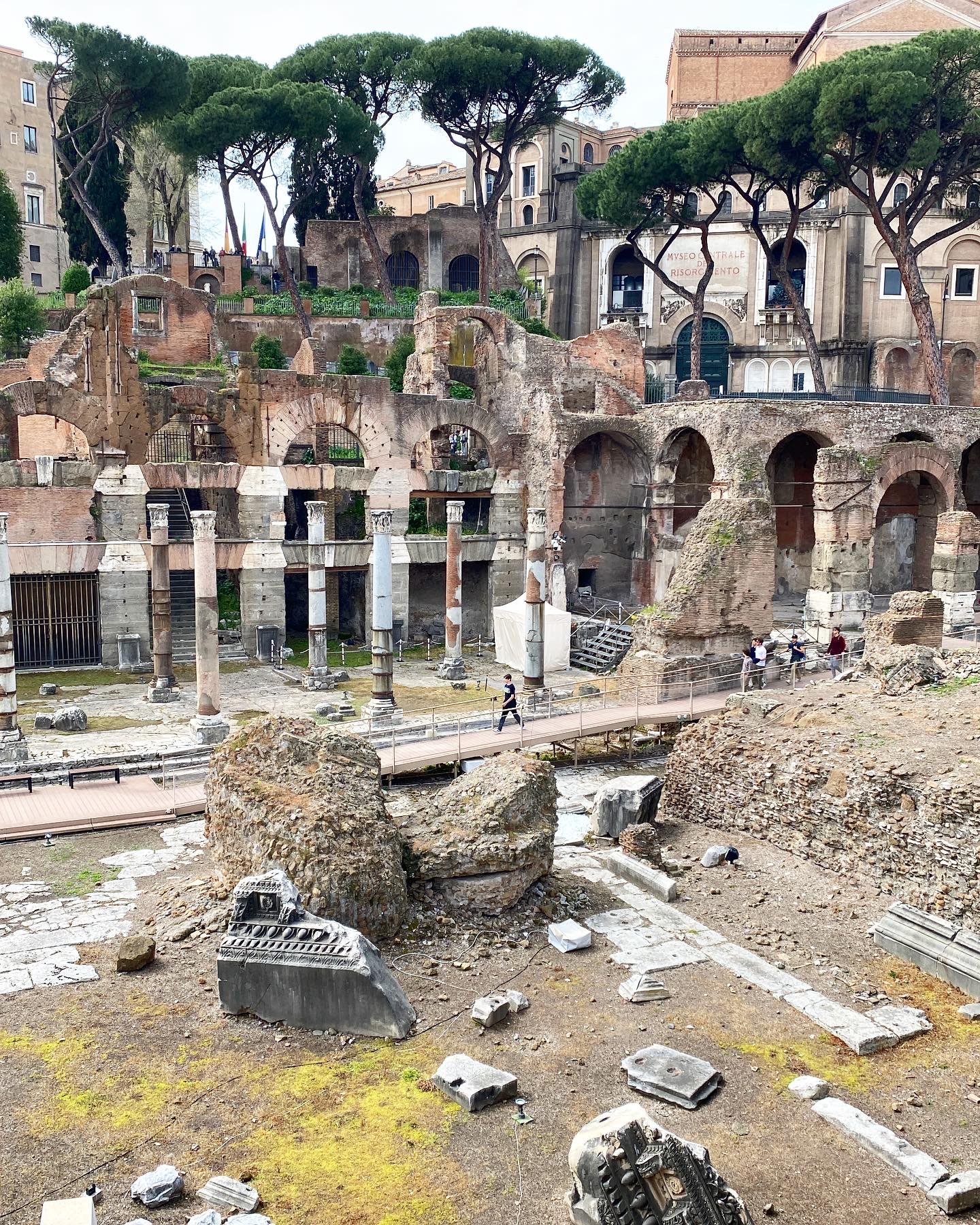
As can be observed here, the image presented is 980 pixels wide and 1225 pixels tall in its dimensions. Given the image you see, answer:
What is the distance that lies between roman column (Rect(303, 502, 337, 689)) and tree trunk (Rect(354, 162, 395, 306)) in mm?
18810

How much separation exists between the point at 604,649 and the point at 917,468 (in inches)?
Answer: 372

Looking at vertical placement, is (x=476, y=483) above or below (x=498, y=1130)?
above

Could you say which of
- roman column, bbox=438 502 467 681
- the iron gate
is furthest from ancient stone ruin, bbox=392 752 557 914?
the iron gate

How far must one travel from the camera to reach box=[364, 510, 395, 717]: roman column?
66.5 feet

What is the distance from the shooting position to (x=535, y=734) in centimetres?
1828

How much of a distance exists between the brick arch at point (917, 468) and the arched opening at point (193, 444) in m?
16.1

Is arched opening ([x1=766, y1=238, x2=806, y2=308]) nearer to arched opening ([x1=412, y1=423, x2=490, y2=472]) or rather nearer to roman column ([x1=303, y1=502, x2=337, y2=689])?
arched opening ([x1=412, y1=423, x2=490, y2=472])

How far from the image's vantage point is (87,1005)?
980 cm

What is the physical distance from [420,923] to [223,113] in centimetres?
3359

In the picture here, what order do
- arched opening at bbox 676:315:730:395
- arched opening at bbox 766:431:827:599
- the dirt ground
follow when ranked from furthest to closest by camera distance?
arched opening at bbox 676:315:730:395, arched opening at bbox 766:431:827:599, the dirt ground

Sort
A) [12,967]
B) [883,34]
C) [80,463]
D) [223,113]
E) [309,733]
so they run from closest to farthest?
[12,967], [309,733], [80,463], [223,113], [883,34]

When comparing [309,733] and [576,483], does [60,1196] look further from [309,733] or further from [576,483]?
[576,483]

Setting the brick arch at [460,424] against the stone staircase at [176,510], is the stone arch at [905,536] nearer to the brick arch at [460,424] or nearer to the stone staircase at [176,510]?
the brick arch at [460,424]

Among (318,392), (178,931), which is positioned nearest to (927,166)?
(318,392)
